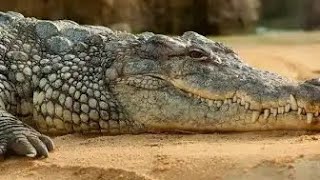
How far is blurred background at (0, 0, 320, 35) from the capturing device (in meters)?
11.2

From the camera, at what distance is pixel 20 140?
379 centimetres

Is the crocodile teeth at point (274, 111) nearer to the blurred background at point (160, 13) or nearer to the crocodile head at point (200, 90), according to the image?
the crocodile head at point (200, 90)

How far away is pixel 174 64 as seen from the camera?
14.1 feet

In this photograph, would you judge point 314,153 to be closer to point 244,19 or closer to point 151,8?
point 151,8

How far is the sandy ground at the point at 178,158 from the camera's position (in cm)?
327

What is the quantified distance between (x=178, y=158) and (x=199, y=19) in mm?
10067

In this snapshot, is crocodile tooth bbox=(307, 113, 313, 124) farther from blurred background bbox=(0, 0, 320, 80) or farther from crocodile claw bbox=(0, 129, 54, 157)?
blurred background bbox=(0, 0, 320, 80)

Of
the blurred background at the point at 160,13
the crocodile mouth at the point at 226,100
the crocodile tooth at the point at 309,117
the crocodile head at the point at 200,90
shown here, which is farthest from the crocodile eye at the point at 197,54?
the blurred background at the point at 160,13

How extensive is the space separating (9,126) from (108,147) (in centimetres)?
53

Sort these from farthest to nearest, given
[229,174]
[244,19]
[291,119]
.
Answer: [244,19]
[291,119]
[229,174]

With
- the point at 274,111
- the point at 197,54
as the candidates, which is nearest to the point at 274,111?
the point at 274,111

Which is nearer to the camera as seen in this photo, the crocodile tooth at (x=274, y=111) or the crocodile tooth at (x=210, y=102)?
the crocodile tooth at (x=274, y=111)

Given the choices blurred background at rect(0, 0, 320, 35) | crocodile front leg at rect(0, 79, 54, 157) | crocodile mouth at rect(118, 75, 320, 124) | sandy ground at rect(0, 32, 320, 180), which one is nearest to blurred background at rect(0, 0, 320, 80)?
blurred background at rect(0, 0, 320, 35)

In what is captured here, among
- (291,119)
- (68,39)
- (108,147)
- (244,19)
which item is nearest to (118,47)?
(68,39)
